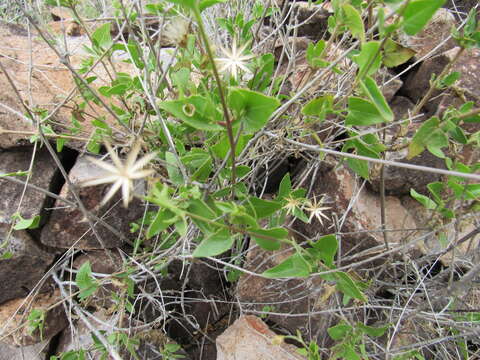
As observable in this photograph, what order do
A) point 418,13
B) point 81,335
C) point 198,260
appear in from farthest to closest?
point 81,335 < point 198,260 < point 418,13

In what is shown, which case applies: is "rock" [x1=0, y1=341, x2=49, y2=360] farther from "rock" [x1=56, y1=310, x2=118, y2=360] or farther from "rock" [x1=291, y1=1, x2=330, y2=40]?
"rock" [x1=291, y1=1, x2=330, y2=40]

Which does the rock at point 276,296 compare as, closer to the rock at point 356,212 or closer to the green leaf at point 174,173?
the rock at point 356,212

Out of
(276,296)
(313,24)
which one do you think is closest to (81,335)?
(276,296)

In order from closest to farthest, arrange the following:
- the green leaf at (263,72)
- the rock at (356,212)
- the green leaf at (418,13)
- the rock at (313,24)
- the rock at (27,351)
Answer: the green leaf at (418,13) → the green leaf at (263,72) → the rock at (356,212) → the rock at (27,351) → the rock at (313,24)

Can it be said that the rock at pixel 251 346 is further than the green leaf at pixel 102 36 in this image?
Yes

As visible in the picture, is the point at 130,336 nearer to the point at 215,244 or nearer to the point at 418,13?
the point at 215,244

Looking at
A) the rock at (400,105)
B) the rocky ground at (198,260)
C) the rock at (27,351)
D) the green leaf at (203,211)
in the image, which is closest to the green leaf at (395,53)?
the green leaf at (203,211)

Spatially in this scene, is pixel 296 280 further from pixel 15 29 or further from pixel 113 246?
pixel 15 29
